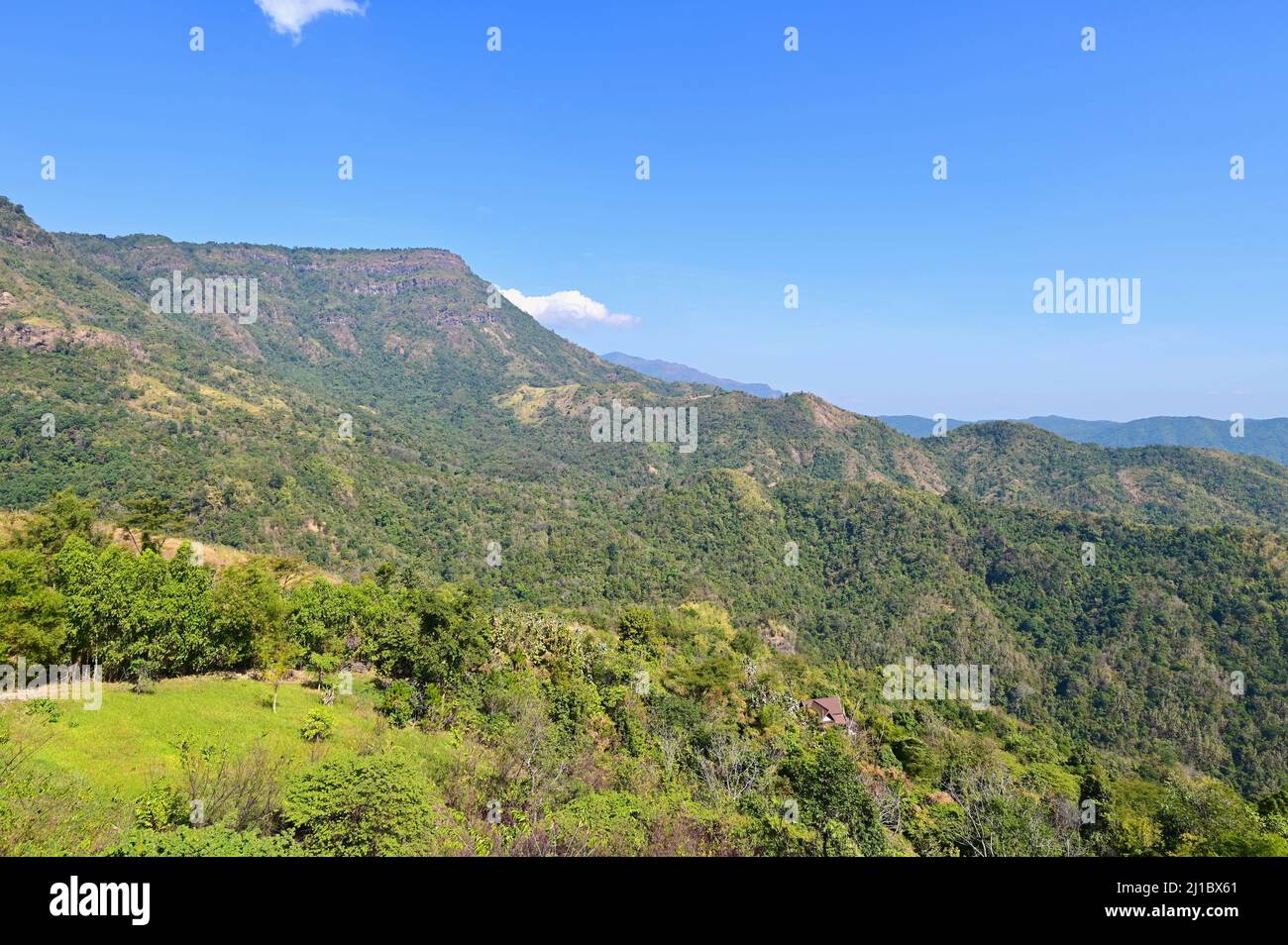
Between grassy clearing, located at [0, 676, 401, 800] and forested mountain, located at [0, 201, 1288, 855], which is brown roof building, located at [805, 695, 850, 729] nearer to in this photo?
forested mountain, located at [0, 201, 1288, 855]

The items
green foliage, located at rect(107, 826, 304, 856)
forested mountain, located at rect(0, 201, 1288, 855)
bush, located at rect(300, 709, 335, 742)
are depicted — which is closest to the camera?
green foliage, located at rect(107, 826, 304, 856)

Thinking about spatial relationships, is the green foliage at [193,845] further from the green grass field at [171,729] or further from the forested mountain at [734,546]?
the forested mountain at [734,546]

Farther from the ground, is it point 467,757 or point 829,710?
point 467,757

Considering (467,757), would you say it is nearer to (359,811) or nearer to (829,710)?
(359,811)

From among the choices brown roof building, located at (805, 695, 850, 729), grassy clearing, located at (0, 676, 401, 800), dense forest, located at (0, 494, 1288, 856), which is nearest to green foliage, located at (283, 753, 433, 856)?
dense forest, located at (0, 494, 1288, 856)

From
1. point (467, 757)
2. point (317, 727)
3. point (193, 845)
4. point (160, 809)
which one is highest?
point (193, 845)

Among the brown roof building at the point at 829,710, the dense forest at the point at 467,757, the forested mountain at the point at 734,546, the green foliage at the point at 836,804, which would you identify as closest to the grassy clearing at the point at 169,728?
the dense forest at the point at 467,757

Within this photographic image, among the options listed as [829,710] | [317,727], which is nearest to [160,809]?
[317,727]

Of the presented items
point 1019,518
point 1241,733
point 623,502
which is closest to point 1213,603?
point 1241,733

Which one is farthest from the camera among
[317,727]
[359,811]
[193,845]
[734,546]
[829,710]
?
[734,546]

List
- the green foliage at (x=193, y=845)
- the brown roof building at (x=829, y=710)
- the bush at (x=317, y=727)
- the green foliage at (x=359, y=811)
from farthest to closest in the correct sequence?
the brown roof building at (x=829, y=710) → the bush at (x=317, y=727) → the green foliage at (x=359, y=811) → the green foliage at (x=193, y=845)

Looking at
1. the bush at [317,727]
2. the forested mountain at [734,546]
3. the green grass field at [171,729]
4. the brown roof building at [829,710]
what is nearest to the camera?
the green grass field at [171,729]
